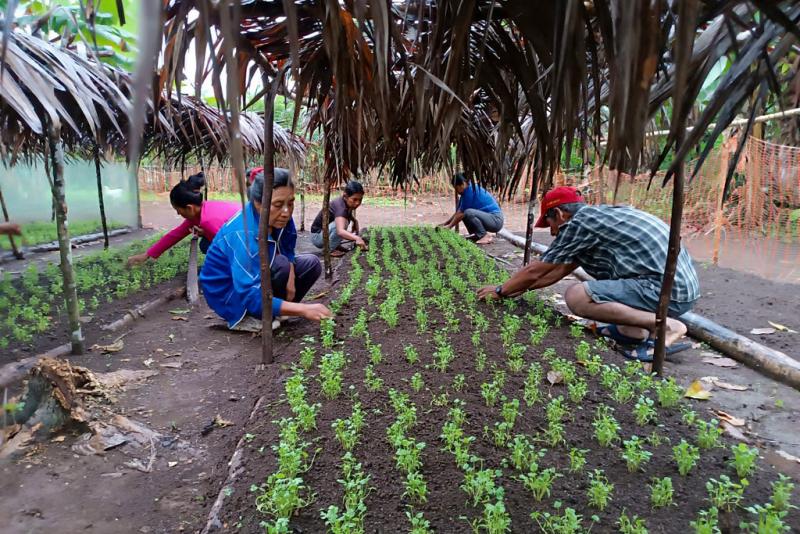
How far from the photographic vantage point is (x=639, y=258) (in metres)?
3.59

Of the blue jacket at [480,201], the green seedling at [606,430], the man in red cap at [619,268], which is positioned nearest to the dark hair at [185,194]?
the man in red cap at [619,268]

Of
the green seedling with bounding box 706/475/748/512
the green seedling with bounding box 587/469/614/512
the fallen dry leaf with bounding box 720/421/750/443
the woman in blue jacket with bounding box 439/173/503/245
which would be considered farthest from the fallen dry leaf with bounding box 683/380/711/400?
the woman in blue jacket with bounding box 439/173/503/245

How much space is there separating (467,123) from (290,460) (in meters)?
4.06

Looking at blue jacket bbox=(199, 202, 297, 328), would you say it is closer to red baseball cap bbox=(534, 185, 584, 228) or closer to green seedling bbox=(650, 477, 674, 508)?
red baseball cap bbox=(534, 185, 584, 228)

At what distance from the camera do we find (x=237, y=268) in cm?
365

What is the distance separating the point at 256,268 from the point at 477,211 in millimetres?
6037

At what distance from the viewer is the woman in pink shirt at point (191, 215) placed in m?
4.54

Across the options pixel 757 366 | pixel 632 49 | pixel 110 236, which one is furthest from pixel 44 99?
pixel 110 236

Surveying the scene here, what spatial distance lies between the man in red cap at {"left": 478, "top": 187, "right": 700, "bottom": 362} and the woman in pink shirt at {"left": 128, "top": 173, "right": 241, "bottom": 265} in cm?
304

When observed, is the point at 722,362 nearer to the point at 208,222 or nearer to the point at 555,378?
the point at 555,378

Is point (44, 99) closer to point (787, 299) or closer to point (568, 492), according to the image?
point (568, 492)

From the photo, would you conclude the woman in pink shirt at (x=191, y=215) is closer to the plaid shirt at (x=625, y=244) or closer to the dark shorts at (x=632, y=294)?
the plaid shirt at (x=625, y=244)

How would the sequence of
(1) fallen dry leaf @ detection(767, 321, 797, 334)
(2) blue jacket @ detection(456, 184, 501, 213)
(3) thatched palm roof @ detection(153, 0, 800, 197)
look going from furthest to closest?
(2) blue jacket @ detection(456, 184, 501, 213) < (1) fallen dry leaf @ detection(767, 321, 797, 334) < (3) thatched palm roof @ detection(153, 0, 800, 197)

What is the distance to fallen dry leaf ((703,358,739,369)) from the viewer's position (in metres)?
3.54
